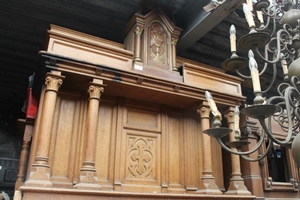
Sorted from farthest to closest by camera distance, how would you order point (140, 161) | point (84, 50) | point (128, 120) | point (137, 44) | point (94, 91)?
point (137, 44), point (128, 120), point (140, 161), point (84, 50), point (94, 91)

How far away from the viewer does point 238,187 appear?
5.00 meters

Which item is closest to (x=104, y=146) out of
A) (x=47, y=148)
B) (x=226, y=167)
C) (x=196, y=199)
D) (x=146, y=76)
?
(x=47, y=148)

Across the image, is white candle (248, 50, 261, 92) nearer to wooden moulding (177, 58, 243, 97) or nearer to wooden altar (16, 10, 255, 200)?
wooden altar (16, 10, 255, 200)

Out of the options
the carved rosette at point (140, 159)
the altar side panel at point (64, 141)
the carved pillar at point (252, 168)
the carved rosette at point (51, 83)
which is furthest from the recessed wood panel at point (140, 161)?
the carved pillar at point (252, 168)

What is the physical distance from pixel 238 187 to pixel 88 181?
259cm

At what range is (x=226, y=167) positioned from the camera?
5.95 m

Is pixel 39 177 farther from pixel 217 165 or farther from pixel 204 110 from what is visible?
pixel 217 165

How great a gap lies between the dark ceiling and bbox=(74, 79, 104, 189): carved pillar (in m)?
2.11

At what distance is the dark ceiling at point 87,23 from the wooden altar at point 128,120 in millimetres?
805

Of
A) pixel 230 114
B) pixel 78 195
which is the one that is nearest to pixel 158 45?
pixel 230 114

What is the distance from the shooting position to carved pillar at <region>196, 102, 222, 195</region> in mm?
4793

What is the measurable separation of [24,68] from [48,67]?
4.87 meters

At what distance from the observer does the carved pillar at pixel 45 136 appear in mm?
3734

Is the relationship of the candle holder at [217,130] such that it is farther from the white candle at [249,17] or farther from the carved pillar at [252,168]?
the carved pillar at [252,168]
